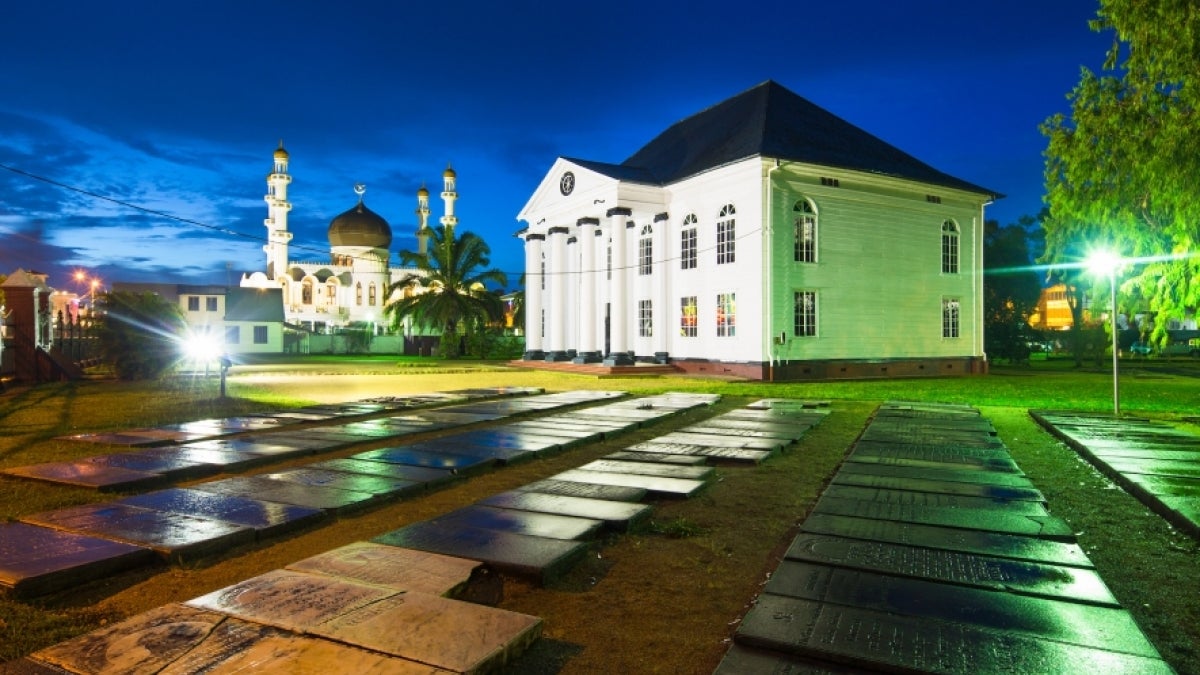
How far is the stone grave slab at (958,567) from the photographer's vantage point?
3.79m

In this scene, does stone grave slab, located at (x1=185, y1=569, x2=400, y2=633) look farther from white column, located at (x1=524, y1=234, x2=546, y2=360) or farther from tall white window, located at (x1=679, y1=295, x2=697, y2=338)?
white column, located at (x1=524, y1=234, x2=546, y2=360)

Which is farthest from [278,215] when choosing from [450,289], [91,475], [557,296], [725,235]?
[91,475]

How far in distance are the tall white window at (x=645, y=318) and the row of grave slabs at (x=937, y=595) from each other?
2168 cm

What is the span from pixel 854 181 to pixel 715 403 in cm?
1329

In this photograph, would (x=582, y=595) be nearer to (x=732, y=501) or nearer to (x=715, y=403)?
(x=732, y=501)

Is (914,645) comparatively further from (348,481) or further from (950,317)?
(950,317)

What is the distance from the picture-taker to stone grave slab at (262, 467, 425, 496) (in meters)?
6.34

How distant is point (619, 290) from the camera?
27.1 m

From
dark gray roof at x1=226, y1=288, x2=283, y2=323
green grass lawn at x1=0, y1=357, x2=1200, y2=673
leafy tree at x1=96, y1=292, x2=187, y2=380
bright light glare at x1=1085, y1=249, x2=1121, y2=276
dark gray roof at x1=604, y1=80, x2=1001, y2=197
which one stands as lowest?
green grass lawn at x1=0, y1=357, x2=1200, y2=673

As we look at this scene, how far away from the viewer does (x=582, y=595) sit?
3.96 m

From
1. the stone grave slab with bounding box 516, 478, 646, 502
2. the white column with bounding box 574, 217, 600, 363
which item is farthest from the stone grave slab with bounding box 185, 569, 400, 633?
the white column with bounding box 574, 217, 600, 363

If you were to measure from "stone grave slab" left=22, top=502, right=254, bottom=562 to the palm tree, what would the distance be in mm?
32032

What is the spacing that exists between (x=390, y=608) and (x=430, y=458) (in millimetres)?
4608

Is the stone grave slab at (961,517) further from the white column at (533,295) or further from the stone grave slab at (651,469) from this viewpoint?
the white column at (533,295)
